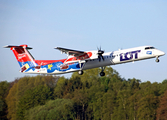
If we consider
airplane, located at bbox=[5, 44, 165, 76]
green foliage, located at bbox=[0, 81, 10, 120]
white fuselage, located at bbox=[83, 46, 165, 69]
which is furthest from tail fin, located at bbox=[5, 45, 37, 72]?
green foliage, located at bbox=[0, 81, 10, 120]

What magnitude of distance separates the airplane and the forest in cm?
2503

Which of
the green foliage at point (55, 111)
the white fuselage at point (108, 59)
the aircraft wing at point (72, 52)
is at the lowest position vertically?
the green foliage at point (55, 111)

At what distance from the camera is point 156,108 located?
188 ft

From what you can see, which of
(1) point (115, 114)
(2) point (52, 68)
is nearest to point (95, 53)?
(2) point (52, 68)

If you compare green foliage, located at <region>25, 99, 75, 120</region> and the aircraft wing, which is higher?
the aircraft wing

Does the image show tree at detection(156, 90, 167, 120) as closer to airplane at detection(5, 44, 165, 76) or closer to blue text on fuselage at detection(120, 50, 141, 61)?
airplane at detection(5, 44, 165, 76)

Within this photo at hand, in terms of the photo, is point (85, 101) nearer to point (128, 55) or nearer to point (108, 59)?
point (108, 59)

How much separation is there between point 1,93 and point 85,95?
35.8 metres

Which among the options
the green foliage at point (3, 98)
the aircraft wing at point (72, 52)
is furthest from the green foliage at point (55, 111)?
the aircraft wing at point (72, 52)

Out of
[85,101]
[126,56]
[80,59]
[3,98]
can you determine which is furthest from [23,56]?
[3,98]

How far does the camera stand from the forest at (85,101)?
5853 cm

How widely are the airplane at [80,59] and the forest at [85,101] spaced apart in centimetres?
2503

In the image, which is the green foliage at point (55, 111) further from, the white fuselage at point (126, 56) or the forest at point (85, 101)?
the white fuselage at point (126, 56)

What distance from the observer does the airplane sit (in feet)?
102
